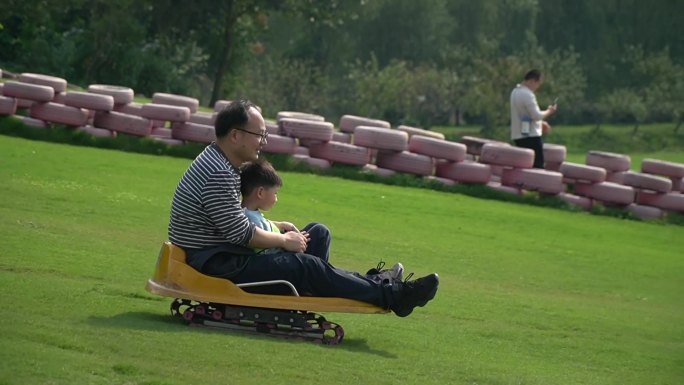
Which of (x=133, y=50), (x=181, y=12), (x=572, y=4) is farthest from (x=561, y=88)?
(x=133, y=50)

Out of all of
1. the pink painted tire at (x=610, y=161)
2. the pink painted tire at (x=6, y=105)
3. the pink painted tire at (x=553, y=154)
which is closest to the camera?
the pink painted tire at (x=6, y=105)

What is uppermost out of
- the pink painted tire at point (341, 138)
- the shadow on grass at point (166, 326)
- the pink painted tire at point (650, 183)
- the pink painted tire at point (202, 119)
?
the pink painted tire at point (202, 119)

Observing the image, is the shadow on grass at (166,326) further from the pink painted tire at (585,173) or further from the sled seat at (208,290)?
the pink painted tire at (585,173)

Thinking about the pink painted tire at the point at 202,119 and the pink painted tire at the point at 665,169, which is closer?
the pink painted tire at the point at 202,119

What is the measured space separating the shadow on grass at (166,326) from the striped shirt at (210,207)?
48 cm

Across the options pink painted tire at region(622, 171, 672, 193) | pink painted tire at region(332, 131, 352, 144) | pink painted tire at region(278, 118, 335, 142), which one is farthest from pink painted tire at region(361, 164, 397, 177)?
pink painted tire at region(622, 171, 672, 193)

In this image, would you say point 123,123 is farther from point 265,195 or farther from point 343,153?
point 265,195

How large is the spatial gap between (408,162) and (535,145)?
2039 mm

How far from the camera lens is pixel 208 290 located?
841 cm

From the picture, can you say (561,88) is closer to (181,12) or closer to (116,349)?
(181,12)

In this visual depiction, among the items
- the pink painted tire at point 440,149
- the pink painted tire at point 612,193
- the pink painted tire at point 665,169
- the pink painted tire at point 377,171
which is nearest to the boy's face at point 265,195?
the pink painted tire at point 377,171

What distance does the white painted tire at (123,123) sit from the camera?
20156 mm

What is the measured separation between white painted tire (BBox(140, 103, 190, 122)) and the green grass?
85 centimetres

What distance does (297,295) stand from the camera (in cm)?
852
